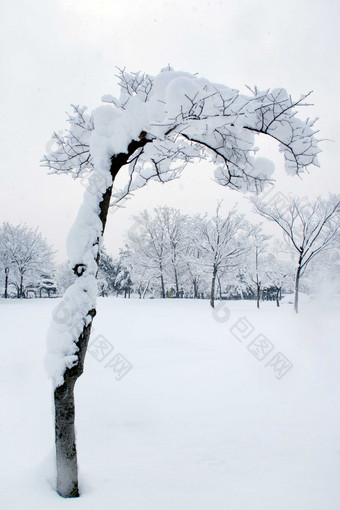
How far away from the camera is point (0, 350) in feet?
25.3

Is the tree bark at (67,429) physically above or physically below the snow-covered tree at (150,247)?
below

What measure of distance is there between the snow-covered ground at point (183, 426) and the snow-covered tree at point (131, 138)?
0.80 meters

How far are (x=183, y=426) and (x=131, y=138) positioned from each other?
434 cm

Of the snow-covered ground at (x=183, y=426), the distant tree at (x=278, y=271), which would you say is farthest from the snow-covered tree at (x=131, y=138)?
the distant tree at (x=278, y=271)

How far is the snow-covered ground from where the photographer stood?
2.89 m

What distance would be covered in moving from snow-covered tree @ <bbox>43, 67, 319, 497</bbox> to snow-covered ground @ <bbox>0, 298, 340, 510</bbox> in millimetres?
800

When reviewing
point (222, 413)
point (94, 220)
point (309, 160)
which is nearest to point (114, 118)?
point (94, 220)

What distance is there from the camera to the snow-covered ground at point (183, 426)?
9.49 ft

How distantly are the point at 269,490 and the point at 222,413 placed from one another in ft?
6.75

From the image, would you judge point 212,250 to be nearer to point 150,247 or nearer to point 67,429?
point 150,247

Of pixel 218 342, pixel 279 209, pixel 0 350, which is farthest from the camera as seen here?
pixel 279 209

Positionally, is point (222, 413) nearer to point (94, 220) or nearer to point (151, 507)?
point (151, 507)

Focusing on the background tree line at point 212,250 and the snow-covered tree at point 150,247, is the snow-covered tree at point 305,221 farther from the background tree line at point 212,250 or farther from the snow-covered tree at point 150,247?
the snow-covered tree at point 150,247

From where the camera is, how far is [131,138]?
2.90 meters
